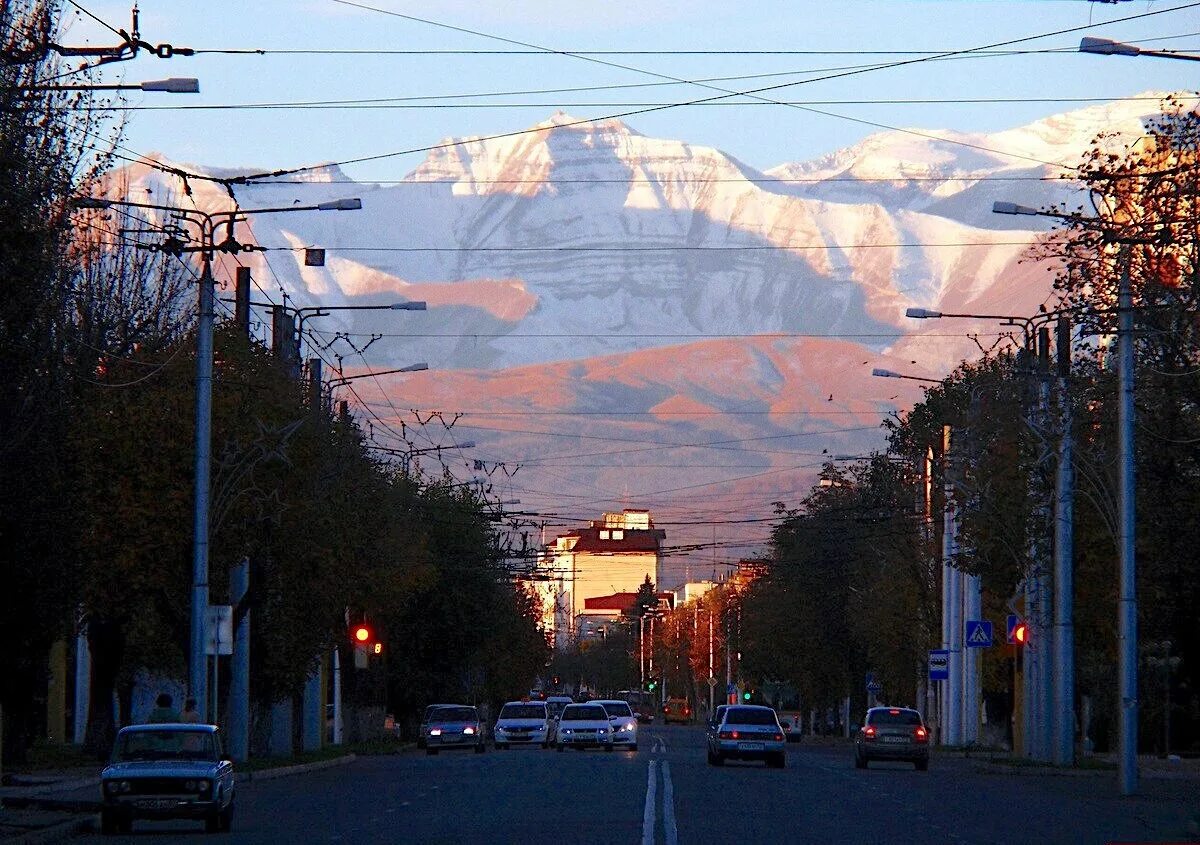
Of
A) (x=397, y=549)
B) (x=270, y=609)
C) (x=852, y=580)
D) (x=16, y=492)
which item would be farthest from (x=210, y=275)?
(x=852, y=580)

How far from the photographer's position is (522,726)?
72250 mm

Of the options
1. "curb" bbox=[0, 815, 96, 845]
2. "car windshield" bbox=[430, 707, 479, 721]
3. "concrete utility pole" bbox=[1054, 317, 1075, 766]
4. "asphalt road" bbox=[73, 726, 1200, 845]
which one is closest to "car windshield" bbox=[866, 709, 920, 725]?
"asphalt road" bbox=[73, 726, 1200, 845]

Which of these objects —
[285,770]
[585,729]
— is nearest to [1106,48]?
[285,770]

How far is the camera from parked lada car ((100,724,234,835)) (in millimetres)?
25250

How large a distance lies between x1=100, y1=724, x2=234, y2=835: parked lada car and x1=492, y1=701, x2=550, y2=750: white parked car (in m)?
45.9

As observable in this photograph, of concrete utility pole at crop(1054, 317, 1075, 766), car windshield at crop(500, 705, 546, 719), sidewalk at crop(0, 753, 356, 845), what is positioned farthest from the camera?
car windshield at crop(500, 705, 546, 719)

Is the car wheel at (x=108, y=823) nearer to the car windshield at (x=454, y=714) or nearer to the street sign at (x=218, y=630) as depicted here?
the street sign at (x=218, y=630)

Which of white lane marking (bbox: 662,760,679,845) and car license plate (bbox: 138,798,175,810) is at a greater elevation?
car license plate (bbox: 138,798,175,810)

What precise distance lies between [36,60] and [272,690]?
25.5 metres

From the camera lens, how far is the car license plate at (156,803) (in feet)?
82.4

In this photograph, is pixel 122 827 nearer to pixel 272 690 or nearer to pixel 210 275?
pixel 210 275

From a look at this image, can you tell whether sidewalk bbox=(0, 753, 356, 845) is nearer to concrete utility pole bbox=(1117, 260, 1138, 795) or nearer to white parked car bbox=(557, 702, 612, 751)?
concrete utility pole bbox=(1117, 260, 1138, 795)

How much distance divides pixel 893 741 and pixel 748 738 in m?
4.93

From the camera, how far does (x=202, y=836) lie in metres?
25.2
